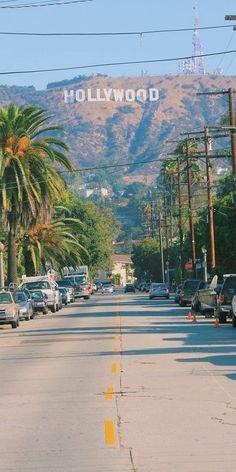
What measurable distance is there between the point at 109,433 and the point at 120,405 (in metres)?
2.93

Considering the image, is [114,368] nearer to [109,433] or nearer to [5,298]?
[109,433]

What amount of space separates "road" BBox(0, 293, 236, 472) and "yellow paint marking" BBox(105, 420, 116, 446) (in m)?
0.01

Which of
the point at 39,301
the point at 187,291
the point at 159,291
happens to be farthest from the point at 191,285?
the point at 159,291

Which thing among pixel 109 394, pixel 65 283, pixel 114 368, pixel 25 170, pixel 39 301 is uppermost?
pixel 25 170

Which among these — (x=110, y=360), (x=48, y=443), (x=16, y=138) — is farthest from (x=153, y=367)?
(x=16, y=138)

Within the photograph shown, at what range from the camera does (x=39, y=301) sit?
203ft

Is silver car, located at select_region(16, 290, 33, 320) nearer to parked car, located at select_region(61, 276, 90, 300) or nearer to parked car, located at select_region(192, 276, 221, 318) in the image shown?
parked car, located at select_region(192, 276, 221, 318)

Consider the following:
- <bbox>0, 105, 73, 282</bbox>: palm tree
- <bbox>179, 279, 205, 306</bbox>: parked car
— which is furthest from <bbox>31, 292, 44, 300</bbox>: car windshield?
<bbox>179, 279, 205, 306</bbox>: parked car

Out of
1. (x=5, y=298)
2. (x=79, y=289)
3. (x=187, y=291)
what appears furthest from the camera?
(x=79, y=289)

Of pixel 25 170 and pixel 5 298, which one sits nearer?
pixel 5 298

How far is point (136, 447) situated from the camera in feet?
42.7

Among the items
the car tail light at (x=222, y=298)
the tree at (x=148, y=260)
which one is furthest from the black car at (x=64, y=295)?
the tree at (x=148, y=260)

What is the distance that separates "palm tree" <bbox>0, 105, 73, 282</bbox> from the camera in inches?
2344

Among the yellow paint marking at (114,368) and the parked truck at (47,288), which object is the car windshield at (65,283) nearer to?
the parked truck at (47,288)
